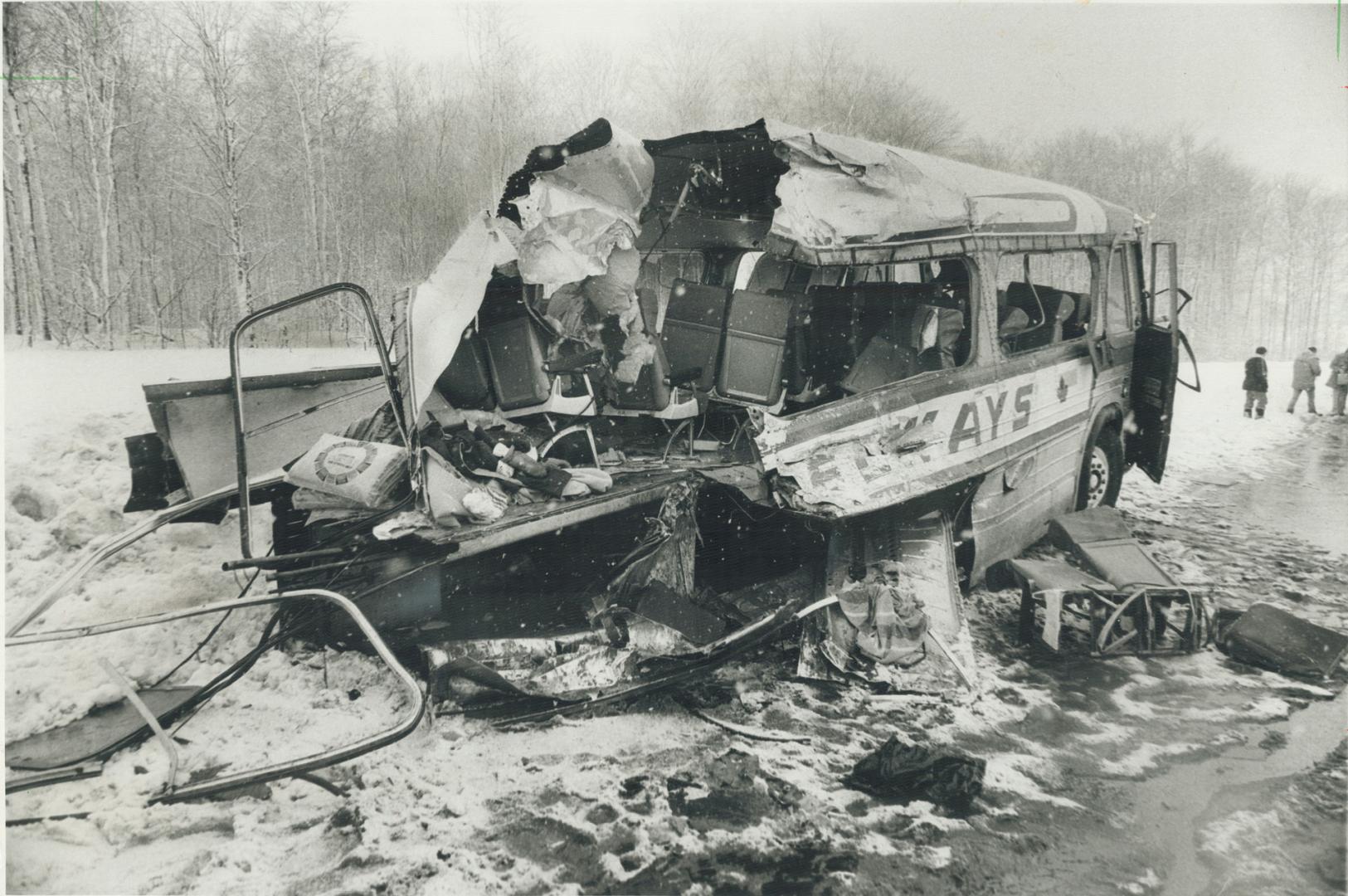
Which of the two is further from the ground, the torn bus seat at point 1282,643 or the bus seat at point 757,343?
the bus seat at point 757,343

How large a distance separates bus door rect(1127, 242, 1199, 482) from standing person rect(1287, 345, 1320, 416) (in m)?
2.28

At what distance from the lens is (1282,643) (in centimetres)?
369

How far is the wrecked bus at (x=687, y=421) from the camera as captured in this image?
10.7 feet

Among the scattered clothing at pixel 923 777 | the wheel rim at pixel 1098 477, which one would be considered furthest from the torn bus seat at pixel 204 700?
the wheel rim at pixel 1098 477

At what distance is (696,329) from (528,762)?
2.88 metres

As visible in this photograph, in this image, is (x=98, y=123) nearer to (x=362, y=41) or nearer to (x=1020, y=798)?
(x=362, y=41)

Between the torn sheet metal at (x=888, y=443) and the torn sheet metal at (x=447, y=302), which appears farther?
the torn sheet metal at (x=447, y=302)

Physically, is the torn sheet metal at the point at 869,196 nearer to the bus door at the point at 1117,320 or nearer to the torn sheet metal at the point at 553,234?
the torn sheet metal at the point at 553,234

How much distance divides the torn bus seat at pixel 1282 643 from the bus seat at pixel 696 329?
3.18 meters

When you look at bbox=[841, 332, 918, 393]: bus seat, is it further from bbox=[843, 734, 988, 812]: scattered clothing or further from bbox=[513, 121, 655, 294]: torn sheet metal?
bbox=[843, 734, 988, 812]: scattered clothing

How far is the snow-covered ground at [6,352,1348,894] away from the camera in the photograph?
88.7 inches

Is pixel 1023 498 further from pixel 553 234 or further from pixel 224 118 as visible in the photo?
pixel 224 118

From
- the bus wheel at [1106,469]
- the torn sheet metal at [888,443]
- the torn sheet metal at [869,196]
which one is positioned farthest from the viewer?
the bus wheel at [1106,469]

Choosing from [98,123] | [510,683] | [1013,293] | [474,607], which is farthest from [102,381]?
[1013,293]
